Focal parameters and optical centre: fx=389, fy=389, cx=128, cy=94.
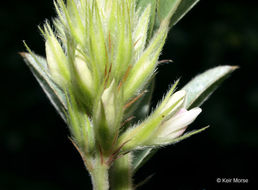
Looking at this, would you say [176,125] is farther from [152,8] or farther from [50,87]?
[50,87]

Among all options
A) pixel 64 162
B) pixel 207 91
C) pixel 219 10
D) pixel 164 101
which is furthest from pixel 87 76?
pixel 219 10

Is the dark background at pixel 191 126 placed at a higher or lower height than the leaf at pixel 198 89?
higher

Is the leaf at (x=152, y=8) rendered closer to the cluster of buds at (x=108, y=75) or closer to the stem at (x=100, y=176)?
the cluster of buds at (x=108, y=75)

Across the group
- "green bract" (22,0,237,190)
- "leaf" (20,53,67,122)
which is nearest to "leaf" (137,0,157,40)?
"green bract" (22,0,237,190)

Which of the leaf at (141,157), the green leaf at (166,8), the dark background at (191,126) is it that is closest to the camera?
the green leaf at (166,8)

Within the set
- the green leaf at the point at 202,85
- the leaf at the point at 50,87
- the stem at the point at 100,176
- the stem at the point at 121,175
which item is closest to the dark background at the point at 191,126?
the green leaf at the point at 202,85

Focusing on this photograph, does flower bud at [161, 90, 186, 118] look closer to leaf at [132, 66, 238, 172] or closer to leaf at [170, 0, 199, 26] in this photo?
leaf at [132, 66, 238, 172]
